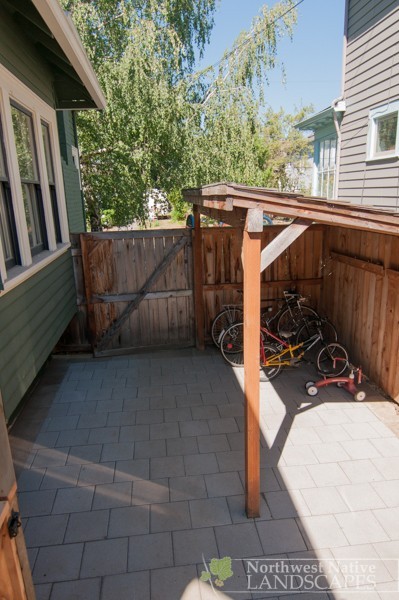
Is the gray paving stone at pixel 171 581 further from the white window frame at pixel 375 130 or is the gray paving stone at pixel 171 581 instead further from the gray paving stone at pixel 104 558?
the white window frame at pixel 375 130

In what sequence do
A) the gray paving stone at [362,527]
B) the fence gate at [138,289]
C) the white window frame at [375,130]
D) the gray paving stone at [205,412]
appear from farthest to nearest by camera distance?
the fence gate at [138,289]
the white window frame at [375,130]
the gray paving stone at [205,412]
the gray paving stone at [362,527]

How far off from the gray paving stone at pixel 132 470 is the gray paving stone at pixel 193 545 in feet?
2.35

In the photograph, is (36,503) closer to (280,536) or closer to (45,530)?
(45,530)

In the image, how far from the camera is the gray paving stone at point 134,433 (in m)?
4.08

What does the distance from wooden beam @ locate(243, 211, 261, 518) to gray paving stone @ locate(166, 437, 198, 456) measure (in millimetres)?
922

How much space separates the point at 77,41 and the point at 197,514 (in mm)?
4019

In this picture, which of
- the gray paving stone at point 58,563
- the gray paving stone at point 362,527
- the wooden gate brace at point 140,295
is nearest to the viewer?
the gray paving stone at point 58,563

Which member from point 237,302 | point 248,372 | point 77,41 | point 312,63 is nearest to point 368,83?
point 237,302

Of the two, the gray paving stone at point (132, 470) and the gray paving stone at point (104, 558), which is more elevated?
the gray paving stone at point (104, 558)

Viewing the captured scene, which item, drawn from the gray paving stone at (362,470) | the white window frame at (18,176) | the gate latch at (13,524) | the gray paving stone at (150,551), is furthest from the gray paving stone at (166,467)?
the gate latch at (13,524)

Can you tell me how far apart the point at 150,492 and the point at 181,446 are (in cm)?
66

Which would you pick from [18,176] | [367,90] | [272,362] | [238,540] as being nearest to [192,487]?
[238,540]

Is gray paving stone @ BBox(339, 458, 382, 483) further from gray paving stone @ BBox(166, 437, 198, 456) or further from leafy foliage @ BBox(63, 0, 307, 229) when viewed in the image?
leafy foliage @ BBox(63, 0, 307, 229)

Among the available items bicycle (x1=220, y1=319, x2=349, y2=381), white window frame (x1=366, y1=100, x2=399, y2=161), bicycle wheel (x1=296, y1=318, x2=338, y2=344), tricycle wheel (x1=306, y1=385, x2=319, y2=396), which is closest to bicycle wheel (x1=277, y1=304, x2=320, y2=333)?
bicycle wheel (x1=296, y1=318, x2=338, y2=344)
